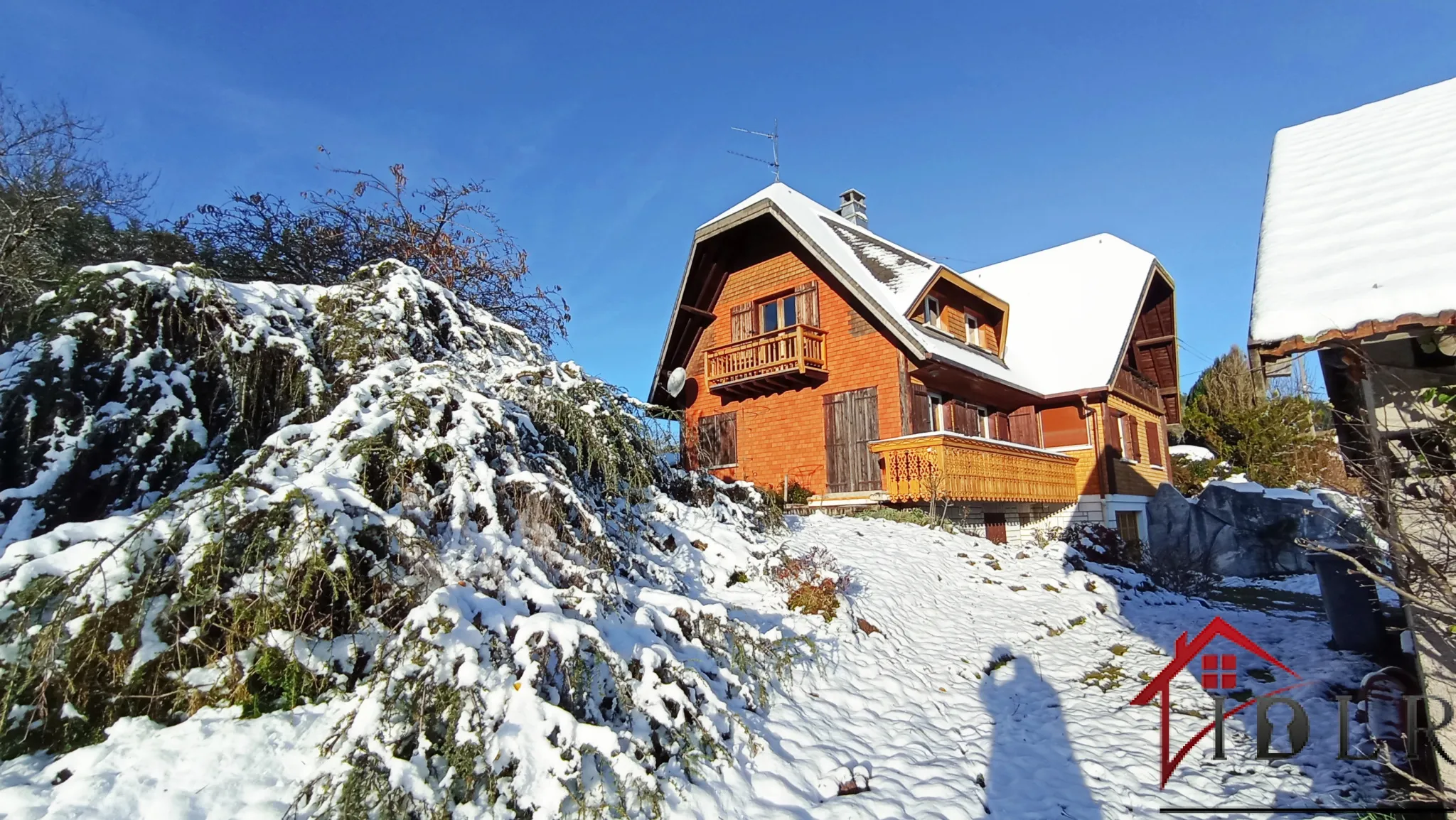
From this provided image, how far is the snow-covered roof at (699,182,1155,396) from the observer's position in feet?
48.6

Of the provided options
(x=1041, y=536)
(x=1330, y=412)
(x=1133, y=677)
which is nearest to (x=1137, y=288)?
(x=1041, y=536)

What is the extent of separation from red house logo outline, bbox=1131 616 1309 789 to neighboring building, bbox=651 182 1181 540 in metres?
4.80

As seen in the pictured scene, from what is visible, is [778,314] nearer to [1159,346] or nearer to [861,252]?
[861,252]

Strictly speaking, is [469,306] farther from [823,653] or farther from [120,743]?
[823,653]

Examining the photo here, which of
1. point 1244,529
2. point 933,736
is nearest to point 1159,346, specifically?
point 1244,529

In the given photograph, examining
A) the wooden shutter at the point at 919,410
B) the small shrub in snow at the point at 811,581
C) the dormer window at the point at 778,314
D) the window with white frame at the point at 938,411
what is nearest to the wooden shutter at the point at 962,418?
the window with white frame at the point at 938,411

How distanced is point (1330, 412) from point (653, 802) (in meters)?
4.86

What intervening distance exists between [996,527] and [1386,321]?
1353cm

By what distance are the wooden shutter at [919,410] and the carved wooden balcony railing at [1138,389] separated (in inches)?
204

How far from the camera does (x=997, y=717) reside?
618cm

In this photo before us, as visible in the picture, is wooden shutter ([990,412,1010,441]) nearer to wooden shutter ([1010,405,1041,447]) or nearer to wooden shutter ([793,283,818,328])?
wooden shutter ([1010,405,1041,447])

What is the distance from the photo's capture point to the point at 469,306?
659 cm

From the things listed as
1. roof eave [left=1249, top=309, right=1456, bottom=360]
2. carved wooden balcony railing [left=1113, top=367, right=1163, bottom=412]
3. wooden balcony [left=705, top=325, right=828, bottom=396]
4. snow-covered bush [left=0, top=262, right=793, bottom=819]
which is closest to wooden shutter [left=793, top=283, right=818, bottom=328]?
wooden balcony [left=705, top=325, right=828, bottom=396]

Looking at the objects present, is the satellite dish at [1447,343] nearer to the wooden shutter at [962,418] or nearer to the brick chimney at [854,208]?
the wooden shutter at [962,418]
